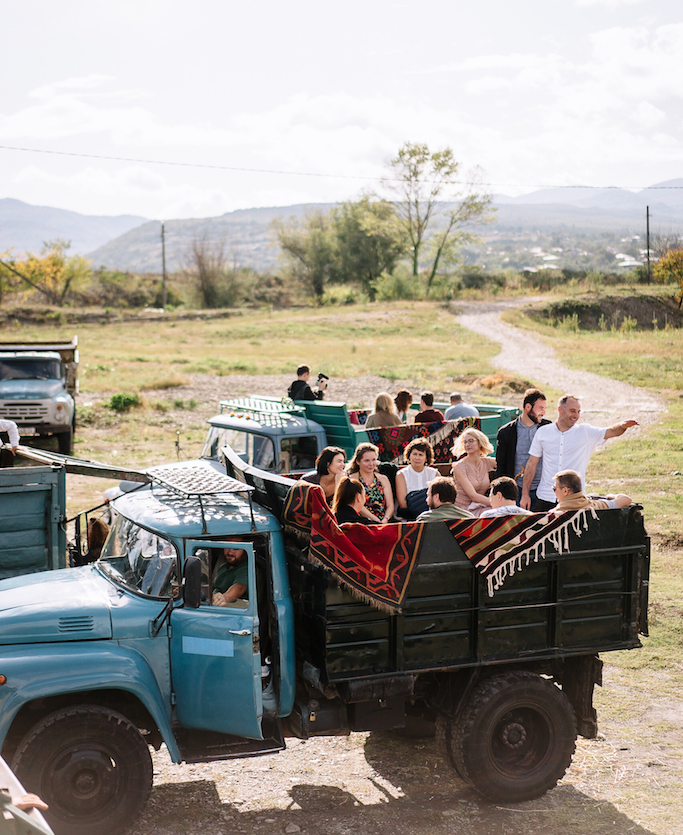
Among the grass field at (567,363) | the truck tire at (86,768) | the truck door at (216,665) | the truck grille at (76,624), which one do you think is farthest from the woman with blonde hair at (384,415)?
the truck tire at (86,768)

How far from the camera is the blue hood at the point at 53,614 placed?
500 centimetres

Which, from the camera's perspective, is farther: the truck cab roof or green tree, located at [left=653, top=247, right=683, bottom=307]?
green tree, located at [left=653, top=247, right=683, bottom=307]

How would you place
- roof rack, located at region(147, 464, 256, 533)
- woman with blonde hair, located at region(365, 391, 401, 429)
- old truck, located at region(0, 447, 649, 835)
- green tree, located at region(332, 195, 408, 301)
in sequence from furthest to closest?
green tree, located at region(332, 195, 408, 301) → woman with blonde hair, located at region(365, 391, 401, 429) → roof rack, located at region(147, 464, 256, 533) → old truck, located at region(0, 447, 649, 835)

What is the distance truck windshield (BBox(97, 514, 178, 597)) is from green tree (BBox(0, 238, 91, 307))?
229 ft

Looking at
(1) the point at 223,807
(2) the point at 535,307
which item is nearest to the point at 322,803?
(1) the point at 223,807

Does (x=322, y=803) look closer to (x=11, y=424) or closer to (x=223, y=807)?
(x=223, y=807)

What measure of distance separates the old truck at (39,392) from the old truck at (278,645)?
13.1 m

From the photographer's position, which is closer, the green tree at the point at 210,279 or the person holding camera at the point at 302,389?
the person holding camera at the point at 302,389

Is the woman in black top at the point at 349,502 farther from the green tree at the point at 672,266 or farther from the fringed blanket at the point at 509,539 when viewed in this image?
the green tree at the point at 672,266

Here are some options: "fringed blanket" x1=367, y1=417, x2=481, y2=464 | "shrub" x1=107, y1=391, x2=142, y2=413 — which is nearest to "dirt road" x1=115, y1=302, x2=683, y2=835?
"fringed blanket" x1=367, y1=417, x2=481, y2=464

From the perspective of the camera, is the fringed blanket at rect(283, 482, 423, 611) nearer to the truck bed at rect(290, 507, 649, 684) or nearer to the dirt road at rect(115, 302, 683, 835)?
the truck bed at rect(290, 507, 649, 684)

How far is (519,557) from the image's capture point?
567cm

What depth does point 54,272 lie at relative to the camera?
73.8m

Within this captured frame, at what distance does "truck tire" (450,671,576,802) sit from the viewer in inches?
225
